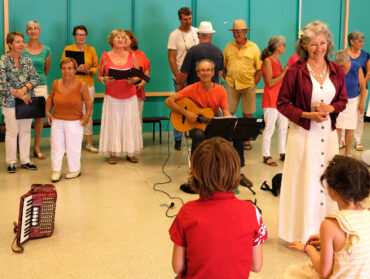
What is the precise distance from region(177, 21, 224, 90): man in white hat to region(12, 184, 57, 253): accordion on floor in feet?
8.92

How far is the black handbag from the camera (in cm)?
575

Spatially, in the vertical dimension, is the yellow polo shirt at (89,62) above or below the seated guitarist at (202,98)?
above

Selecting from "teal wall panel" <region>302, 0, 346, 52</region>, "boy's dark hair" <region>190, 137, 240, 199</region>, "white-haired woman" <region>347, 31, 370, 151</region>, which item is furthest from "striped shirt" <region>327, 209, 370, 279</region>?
"teal wall panel" <region>302, 0, 346, 52</region>

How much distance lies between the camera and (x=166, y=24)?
28.9 feet

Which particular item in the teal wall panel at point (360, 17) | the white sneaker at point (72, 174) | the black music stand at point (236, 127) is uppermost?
the teal wall panel at point (360, 17)

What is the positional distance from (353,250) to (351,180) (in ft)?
0.96

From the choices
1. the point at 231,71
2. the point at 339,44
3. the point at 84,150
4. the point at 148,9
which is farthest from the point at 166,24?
the point at 339,44

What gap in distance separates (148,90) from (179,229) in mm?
7112

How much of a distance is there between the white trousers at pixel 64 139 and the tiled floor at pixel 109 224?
27 cm

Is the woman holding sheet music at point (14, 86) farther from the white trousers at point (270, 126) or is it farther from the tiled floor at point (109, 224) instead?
the white trousers at point (270, 126)

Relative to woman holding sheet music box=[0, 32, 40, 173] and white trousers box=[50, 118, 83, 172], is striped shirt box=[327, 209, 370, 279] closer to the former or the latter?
white trousers box=[50, 118, 83, 172]

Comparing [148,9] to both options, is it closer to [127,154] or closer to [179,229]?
[127,154]

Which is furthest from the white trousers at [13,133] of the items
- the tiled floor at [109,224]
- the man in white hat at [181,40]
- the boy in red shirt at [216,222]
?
the boy in red shirt at [216,222]

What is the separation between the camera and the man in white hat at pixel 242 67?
7.14m
